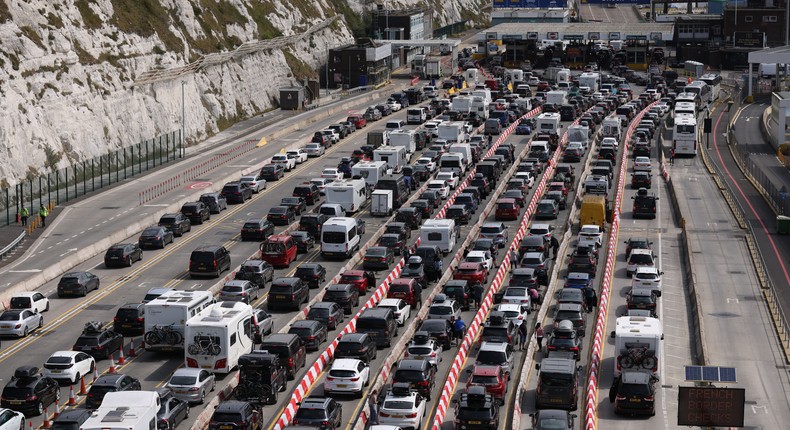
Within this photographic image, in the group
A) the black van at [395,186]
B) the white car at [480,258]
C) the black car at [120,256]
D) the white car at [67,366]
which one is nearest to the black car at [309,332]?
the white car at [67,366]

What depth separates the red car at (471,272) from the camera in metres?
70.5

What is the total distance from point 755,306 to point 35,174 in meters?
54.6

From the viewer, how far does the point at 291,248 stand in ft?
247

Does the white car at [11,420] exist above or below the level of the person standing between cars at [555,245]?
above

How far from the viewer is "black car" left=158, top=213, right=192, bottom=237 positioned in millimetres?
82500

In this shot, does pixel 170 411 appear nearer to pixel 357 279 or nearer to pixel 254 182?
pixel 357 279

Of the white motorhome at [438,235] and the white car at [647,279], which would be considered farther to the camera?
the white motorhome at [438,235]

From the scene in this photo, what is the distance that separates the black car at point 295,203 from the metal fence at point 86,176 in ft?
49.5

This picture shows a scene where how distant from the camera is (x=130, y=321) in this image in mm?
61500

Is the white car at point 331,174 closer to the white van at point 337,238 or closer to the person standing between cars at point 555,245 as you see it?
the white van at point 337,238

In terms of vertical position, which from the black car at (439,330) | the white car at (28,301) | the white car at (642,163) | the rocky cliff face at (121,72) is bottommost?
the white car at (642,163)

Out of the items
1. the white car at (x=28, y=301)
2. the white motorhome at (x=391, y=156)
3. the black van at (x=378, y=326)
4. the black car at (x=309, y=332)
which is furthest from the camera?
the white motorhome at (x=391, y=156)

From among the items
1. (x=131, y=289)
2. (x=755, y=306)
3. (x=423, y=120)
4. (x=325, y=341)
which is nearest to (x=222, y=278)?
(x=131, y=289)

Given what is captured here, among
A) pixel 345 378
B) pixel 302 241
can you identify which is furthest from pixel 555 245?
pixel 345 378
